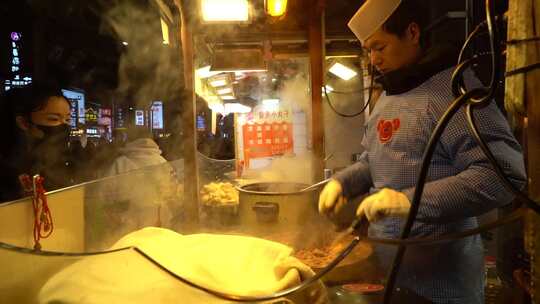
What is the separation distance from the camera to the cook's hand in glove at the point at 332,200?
2.81m

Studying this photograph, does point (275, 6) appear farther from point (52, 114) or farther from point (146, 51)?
point (146, 51)

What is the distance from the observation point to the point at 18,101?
2.98 m

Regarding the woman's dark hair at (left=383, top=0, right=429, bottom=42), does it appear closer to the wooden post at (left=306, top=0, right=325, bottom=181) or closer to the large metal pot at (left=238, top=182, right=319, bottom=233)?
the large metal pot at (left=238, top=182, right=319, bottom=233)

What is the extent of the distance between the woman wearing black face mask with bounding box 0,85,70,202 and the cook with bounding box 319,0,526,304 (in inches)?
93.0

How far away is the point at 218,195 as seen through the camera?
21.1 feet

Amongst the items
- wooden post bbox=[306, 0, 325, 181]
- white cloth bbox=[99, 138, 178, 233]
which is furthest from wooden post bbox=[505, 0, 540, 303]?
wooden post bbox=[306, 0, 325, 181]

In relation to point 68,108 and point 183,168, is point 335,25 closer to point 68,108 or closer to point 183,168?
point 183,168

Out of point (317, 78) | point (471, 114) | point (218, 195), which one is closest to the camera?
point (471, 114)

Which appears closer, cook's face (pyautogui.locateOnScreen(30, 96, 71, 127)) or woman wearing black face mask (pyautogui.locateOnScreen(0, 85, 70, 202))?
woman wearing black face mask (pyautogui.locateOnScreen(0, 85, 70, 202))

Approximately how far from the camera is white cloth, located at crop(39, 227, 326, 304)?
4.34 feet

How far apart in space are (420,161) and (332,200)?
0.73m

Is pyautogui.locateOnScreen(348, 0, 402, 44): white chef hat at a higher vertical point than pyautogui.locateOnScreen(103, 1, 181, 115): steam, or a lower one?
lower

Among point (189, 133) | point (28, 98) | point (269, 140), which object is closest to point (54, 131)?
point (28, 98)

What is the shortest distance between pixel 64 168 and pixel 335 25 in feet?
17.1
